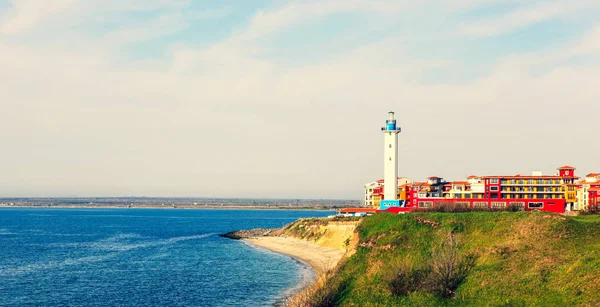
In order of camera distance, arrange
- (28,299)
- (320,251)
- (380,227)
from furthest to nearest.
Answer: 1. (320,251)
2. (380,227)
3. (28,299)

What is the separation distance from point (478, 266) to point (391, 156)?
71469 millimetres

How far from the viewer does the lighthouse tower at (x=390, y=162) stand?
124375 millimetres

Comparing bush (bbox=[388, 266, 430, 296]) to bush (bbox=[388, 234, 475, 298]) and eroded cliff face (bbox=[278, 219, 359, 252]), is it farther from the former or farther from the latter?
eroded cliff face (bbox=[278, 219, 359, 252])

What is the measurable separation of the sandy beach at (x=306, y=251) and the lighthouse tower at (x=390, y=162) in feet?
76.4

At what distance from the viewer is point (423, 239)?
6556 cm

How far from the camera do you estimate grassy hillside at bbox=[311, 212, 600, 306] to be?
44469 millimetres

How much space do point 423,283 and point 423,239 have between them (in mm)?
16128

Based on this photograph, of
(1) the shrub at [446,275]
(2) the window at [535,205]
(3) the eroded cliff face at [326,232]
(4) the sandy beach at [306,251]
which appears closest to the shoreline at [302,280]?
(4) the sandy beach at [306,251]

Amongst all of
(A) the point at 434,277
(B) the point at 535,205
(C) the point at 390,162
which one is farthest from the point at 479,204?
(A) the point at 434,277

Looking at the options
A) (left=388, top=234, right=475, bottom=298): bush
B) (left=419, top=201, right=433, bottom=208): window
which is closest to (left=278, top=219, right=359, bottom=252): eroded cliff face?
(left=419, top=201, right=433, bottom=208): window

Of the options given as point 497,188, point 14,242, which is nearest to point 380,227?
point 497,188

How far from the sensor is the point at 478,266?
53.8m

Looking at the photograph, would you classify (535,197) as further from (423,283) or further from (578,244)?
(423,283)

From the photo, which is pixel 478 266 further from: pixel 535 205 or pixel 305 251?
pixel 535 205
